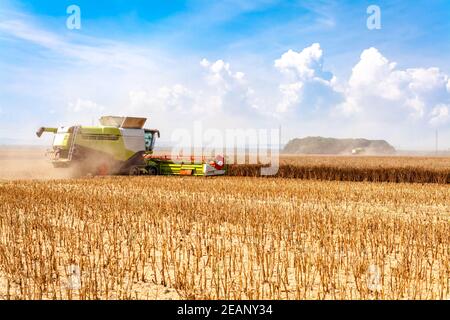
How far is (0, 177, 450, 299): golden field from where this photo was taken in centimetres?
482

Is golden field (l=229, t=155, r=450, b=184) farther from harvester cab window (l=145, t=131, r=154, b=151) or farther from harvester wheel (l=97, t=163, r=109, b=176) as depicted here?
harvester wheel (l=97, t=163, r=109, b=176)

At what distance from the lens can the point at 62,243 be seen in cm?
712

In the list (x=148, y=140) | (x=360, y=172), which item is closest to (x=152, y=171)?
(x=148, y=140)

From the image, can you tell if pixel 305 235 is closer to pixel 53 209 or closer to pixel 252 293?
pixel 252 293

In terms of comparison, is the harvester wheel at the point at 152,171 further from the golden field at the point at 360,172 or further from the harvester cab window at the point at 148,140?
the golden field at the point at 360,172

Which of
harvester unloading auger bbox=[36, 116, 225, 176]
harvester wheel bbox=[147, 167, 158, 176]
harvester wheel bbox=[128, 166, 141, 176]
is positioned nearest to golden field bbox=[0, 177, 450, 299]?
harvester unloading auger bbox=[36, 116, 225, 176]

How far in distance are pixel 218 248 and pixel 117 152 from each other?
48.4 feet

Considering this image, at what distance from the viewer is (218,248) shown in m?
6.51

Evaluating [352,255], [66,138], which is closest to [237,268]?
[352,255]

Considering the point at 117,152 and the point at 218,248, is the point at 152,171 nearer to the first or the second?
the point at 117,152

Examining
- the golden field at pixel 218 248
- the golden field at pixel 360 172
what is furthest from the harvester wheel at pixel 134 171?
the golden field at pixel 218 248

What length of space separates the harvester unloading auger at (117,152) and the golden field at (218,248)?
5671 mm

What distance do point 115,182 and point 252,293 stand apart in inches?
546

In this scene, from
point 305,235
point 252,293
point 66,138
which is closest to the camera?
point 252,293
